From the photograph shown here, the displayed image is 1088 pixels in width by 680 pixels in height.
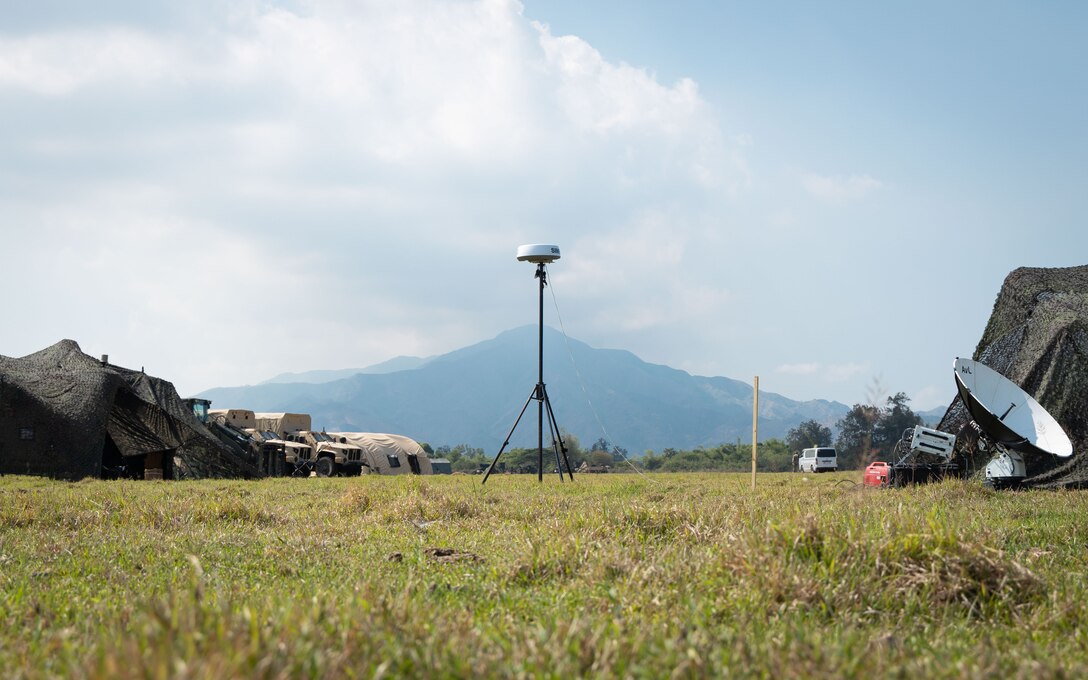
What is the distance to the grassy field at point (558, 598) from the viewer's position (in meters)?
2.81

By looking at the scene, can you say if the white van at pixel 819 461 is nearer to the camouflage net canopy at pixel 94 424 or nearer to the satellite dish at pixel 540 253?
the satellite dish at pixel 540 253

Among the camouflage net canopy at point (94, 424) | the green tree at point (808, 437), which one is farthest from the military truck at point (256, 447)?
the green tree at point (808, 437)

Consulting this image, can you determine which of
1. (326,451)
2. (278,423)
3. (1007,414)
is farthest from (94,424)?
(1007,414)

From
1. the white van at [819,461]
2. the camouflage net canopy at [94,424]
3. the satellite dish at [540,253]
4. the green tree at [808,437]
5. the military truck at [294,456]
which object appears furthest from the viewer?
the green tree at [808,437]

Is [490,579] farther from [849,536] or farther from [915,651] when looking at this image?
[915,651]

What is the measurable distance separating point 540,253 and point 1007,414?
956cm

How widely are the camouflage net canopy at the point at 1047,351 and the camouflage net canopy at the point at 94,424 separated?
1918 cm

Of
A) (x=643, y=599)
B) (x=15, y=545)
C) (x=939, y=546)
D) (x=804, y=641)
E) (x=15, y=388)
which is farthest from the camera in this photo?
(x=15, y=388)

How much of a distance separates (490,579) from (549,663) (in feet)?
7.55

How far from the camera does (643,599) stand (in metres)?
4.19

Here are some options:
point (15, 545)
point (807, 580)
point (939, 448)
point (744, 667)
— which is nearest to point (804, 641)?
point (744, 667)

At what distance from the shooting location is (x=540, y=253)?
19094 mm

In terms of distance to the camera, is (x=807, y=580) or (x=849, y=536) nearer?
(x=807, y=580)

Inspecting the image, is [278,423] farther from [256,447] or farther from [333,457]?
[256,447]
